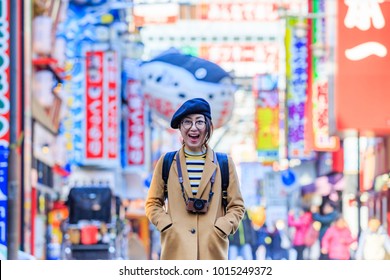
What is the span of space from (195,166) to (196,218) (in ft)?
0.88

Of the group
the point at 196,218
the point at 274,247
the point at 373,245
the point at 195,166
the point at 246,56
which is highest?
the point at 246,56

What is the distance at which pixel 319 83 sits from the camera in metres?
24.7

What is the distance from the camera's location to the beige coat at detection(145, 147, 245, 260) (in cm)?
566

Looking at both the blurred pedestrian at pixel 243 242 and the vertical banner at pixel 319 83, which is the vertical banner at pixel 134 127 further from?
the blurred pedestrian at pixel 243 242

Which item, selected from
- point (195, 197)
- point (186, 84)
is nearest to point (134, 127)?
point (186, 84)

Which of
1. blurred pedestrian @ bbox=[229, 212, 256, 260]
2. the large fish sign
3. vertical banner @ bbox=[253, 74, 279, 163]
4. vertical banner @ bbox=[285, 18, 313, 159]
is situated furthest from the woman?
vertical banner @ bbox=[253, 74, 279, 163]

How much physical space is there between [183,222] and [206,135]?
46cm

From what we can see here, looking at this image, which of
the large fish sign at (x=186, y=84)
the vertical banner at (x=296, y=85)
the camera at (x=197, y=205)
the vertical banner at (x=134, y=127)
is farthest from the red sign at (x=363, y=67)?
the camera at (x=197, y=205)

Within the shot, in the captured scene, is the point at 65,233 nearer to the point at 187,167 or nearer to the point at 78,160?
the point at 78,160

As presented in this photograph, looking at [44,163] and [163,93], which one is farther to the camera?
[44,163]

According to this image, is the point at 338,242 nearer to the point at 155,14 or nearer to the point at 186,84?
the point at 186,84

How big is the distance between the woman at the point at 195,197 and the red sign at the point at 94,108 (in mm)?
16596

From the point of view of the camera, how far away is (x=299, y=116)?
28938 mm
